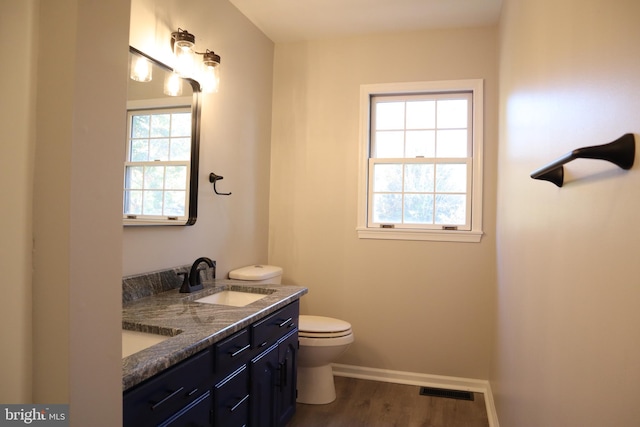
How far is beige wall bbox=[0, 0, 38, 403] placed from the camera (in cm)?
75

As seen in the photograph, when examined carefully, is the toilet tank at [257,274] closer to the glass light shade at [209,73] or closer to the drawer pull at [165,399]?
the glass light shade at [209,73]

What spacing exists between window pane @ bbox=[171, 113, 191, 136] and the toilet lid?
55.6 inches

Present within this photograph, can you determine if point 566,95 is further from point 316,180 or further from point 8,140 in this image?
point 316,180

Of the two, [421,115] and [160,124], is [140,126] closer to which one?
[160,124]

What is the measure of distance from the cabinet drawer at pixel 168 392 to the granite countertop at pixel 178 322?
4cm

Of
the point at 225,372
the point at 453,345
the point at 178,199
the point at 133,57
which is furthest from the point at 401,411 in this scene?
the point at 133,57

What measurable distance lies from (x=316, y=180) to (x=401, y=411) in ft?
5.83

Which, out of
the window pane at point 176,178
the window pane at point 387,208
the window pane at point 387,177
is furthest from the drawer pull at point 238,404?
the window pane at point 387,177

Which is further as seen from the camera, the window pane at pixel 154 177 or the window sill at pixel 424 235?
the window sill at pixel 424 235

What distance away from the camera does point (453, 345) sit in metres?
3.06

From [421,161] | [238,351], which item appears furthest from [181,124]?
[421,161]

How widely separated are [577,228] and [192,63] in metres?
2.05

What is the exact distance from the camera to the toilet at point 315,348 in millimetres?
2652

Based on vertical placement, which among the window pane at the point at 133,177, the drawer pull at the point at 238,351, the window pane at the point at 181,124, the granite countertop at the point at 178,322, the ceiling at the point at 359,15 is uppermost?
the ceiling at the point at 359,15
